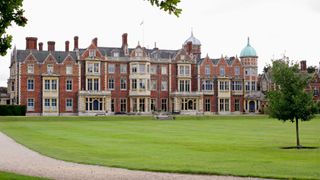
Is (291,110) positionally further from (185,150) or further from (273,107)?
(185,150)

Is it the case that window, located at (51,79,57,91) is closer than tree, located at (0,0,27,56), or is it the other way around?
tree, located at (0,0,27,56)

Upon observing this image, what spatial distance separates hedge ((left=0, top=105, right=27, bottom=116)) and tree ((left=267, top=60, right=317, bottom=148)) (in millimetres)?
44078

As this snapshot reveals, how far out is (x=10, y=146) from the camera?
78.4ft

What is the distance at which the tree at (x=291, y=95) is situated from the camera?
23.6 m

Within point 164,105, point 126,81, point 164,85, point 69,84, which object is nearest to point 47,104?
point 69,84

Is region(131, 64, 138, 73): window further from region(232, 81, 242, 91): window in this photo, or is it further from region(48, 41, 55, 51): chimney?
region(232, 81, 242, 91): window

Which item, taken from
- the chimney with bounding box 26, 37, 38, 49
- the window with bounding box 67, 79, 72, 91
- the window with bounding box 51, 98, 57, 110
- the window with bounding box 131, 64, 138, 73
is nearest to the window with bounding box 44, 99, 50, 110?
the window with bounding box 51, 98, 57, 110

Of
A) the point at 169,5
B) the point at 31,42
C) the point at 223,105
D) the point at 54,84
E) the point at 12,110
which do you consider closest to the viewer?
the point at 169,5

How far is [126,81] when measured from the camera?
72.8 meters

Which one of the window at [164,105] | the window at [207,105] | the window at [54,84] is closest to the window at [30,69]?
the window at [54,84]

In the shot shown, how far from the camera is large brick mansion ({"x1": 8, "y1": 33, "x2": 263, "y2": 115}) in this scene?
68.8 m

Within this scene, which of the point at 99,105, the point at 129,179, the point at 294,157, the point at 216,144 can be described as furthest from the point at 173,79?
the point at 129,179

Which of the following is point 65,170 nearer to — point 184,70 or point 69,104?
point 69,104

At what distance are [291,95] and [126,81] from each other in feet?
164
